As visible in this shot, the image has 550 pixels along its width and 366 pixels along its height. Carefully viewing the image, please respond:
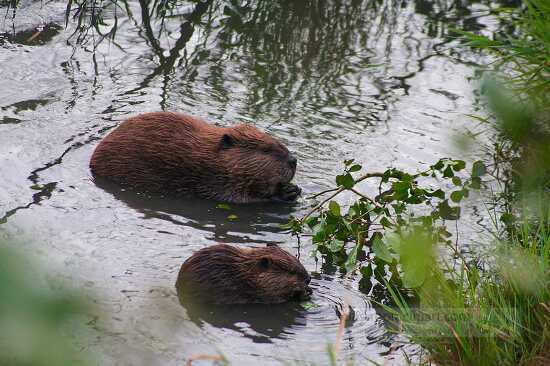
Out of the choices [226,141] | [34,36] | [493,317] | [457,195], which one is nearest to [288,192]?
[226,141]

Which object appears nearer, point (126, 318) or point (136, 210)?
point (126, 318)

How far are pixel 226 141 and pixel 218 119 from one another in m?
0.73

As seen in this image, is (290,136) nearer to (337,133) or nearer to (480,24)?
(337,133)

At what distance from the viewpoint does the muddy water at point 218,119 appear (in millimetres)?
3279

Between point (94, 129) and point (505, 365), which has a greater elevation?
point (505, 365)

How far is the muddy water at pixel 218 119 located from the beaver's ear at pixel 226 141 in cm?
38

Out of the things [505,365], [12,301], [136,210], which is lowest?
[136,210]

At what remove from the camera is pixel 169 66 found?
6.27m

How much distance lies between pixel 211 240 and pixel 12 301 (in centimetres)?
366

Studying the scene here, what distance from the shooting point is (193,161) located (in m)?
4.71

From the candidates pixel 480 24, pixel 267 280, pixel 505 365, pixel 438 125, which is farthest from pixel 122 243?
pixel 480 24

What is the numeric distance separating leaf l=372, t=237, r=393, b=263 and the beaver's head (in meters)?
1.18

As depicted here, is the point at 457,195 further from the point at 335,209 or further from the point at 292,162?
the point at 292,162

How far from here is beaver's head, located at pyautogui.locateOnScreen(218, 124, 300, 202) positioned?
185 inches
